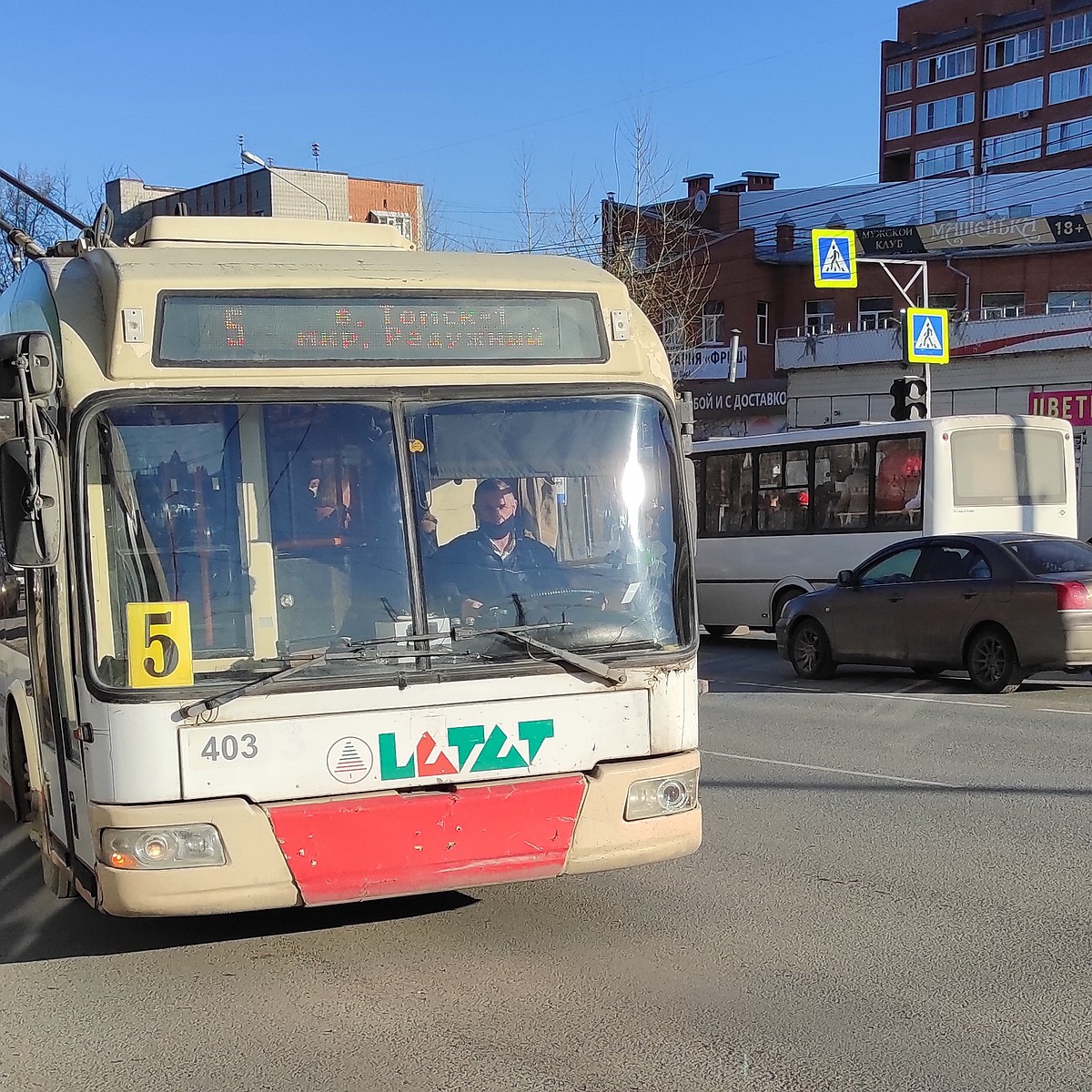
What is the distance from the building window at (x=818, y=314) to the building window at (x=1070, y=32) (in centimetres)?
2540

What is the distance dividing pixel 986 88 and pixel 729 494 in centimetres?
6123

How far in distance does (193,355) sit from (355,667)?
139cm

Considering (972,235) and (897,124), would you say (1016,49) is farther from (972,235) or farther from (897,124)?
(972,235)

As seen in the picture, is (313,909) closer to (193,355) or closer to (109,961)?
(109,961)

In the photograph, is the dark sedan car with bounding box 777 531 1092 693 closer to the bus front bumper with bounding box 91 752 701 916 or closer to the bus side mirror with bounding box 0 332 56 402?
the bus front bumper with bounding box 91 752 701 916

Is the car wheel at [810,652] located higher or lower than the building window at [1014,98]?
lower

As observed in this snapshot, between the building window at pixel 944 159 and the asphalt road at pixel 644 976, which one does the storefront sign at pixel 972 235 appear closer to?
the building window at pixel 944 159

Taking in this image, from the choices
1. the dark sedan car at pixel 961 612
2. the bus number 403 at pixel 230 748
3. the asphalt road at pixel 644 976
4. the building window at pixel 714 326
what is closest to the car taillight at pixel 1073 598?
the dark sedan car at pixel 961 612

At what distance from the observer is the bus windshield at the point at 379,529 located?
551 centimetres

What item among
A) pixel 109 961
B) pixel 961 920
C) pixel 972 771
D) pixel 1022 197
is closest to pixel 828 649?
pixel 972 771

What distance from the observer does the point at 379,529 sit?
225 inches

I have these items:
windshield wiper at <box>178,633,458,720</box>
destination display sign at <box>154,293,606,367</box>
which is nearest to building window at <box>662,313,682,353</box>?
destination display sign at <box>154,293,606,367</box>

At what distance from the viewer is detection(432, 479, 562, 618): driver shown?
19.0 ft

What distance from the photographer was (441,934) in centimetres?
634
